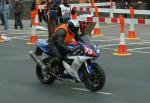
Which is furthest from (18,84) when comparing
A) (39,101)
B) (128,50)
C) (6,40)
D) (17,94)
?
(6,40)

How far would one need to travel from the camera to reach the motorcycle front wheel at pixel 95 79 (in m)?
9.91

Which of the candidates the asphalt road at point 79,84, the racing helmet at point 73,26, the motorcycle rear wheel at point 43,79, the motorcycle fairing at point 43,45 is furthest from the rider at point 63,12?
the racing helmet at point 73,26

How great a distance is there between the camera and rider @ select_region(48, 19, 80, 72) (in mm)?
10344

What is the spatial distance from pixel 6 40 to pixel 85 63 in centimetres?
1146

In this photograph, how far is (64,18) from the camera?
18.8 metres

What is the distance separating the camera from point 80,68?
10211 millimetres

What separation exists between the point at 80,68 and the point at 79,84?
86 centimetres

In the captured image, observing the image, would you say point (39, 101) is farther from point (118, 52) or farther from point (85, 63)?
point (118, 52)

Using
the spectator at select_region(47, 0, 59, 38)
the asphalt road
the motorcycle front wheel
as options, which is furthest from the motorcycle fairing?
the spectator at select_region(47, 0, 59, 38)

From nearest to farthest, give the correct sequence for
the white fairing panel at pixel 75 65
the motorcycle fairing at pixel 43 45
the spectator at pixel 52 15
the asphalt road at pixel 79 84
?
the asphalt road at pixel 79 84 < the white fairing panel at pixel 75 65 < the motorcycle fairing at pixel 43 45 < the spectator at pixel 52 15

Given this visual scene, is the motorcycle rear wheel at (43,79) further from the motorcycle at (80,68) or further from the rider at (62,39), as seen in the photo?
the rider at (62,39)

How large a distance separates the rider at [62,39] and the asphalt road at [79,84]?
679 mm

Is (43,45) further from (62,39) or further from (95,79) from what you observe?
(95,79)

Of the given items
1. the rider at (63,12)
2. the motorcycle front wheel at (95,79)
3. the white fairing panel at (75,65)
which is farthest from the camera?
the rider at (63,12)
